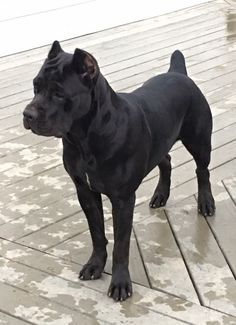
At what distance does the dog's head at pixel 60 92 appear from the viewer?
7.18 ft

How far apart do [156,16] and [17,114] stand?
12.9 ft

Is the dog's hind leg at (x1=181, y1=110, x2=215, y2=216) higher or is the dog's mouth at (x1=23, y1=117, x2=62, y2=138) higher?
the dog's mouth at (x1=23, y1=117, x2=62, y2=138)

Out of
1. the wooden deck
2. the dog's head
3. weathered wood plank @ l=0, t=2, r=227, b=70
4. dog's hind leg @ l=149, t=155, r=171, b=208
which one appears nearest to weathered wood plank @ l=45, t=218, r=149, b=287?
the wooden deck

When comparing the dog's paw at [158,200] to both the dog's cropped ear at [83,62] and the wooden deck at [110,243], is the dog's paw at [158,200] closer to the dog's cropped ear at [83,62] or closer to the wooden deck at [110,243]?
the wooden deck at [110,243]

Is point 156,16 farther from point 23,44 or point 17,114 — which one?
point 17,114

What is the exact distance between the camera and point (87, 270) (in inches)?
107

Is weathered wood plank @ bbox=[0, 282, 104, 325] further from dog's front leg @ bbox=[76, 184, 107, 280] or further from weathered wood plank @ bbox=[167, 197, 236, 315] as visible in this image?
weathered wood plank @ bbox=[167, 197, 236, 315]

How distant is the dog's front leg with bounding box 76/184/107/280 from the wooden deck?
2.1 inches

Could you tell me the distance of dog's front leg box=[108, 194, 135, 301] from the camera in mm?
2551

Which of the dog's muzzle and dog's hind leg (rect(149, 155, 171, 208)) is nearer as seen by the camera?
the dog's muzzle

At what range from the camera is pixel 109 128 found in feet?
7.91

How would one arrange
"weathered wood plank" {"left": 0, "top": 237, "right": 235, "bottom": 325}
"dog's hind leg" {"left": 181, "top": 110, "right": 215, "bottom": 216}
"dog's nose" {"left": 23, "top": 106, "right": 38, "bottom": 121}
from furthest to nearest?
"dog's hind leg" {"left": 181, "top": 110, "right": 215, "bottom": 216} < "weathered wood plank" {"left": 0, "top": 237, "right": 235, "bottom": 325} < "dog's nose" {"left": 23, "top": 106, "right": 38, "bottom": 121}

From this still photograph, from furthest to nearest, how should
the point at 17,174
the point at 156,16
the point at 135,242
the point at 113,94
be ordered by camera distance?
the point at 156,16
the point at 17,174
the point at 135,242
the point at 113,94

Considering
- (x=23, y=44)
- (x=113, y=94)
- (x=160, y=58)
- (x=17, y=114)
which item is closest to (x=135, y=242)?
(x=113, y=94)
